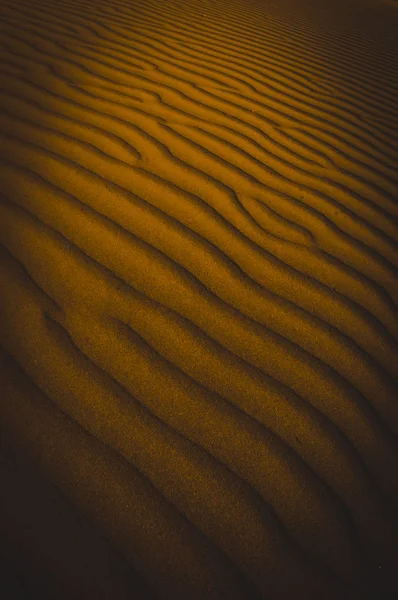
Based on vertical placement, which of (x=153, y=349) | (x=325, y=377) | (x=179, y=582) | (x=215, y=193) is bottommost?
(x=179, y=582)

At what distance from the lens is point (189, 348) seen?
3.90ft

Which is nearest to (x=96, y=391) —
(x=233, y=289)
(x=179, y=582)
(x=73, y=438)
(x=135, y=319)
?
(x=73, y=438)

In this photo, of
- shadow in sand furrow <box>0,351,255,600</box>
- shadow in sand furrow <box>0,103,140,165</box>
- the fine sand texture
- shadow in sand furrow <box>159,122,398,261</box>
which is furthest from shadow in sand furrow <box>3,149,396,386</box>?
shadow in sand furrow <box>0,351,255,600</box>

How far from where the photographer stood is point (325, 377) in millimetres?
1221

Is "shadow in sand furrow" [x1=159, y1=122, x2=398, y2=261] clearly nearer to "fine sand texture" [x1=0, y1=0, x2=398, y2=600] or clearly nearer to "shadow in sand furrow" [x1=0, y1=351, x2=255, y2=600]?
"fine sand texture" [x1=0, y1=0, x2=398, y2=600]

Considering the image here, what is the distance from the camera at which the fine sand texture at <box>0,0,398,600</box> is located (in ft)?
2.84

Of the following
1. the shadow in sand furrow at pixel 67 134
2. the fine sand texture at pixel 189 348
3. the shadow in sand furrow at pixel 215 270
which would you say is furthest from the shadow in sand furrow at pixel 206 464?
the shadow in sand furrow at pixel 67 134

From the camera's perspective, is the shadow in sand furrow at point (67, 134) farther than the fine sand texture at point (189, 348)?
Yes

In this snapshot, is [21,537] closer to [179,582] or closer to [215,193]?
[179,582]

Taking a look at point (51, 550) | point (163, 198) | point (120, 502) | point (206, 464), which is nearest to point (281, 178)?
point (163, 198)

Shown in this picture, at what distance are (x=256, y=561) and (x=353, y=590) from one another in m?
0.26

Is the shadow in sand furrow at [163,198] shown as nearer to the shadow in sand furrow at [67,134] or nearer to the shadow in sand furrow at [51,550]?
the shadow in sand furrow at [67,134]

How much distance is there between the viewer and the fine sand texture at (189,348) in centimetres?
86

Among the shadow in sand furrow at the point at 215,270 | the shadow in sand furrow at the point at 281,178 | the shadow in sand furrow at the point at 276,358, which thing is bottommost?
the shadow in sand furrow at the point at 276,358
